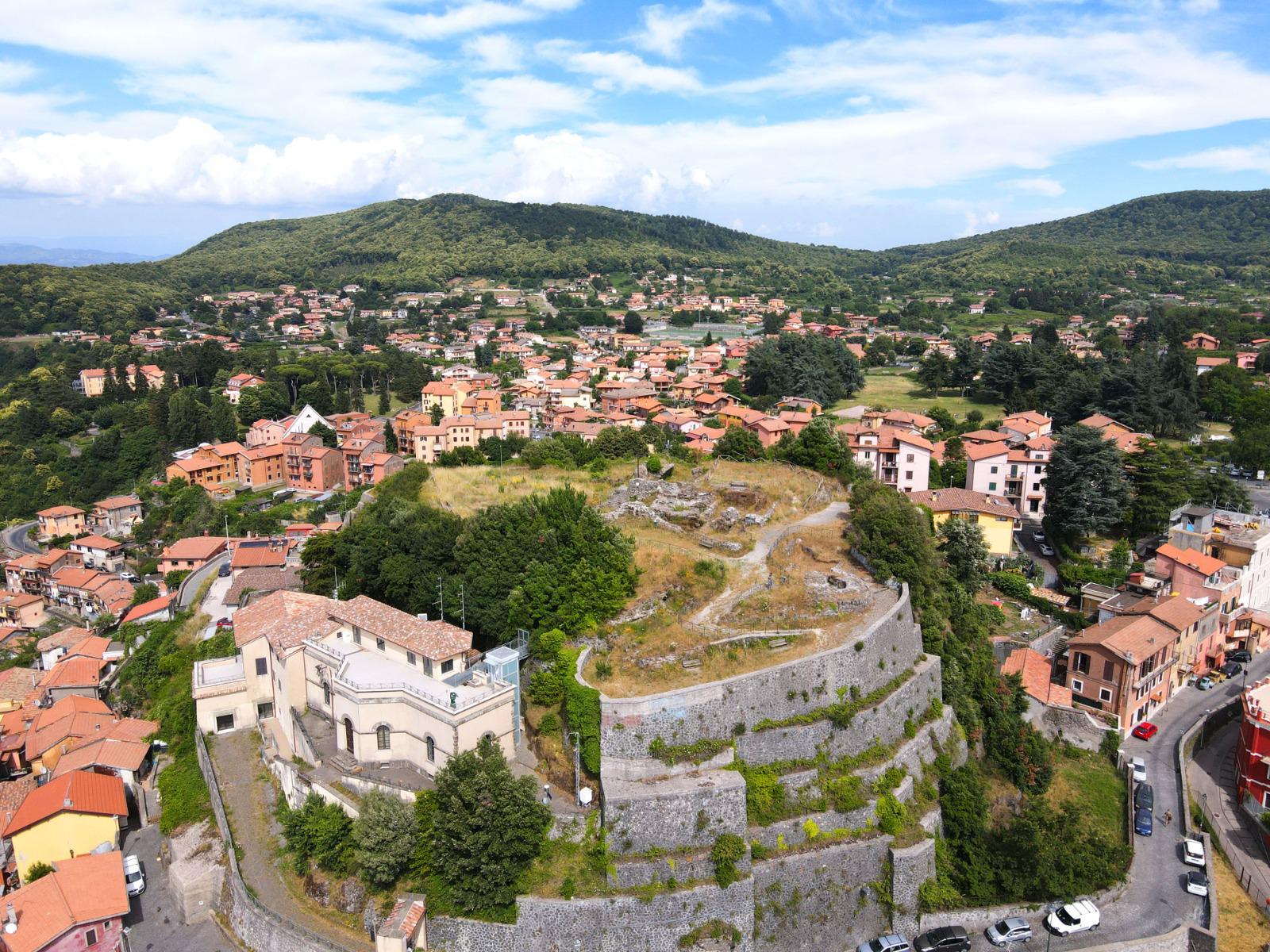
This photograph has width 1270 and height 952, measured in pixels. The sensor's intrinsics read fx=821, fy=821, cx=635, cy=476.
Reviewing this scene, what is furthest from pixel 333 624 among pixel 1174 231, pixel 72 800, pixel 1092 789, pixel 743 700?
pixel 1174 231

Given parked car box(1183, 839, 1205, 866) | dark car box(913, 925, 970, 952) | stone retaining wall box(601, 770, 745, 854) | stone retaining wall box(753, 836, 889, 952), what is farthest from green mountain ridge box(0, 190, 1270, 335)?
parked car box(1183, 839, 1205, 866)

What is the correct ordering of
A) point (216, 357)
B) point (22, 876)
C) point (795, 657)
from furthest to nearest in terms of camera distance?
1. point (216, 357)
2. point (22, 876)
3. point (795, 657)

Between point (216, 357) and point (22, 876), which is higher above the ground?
point (216, 357)

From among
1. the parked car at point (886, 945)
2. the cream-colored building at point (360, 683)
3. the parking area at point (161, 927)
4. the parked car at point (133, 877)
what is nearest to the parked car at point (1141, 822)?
the parked car at point (886, 945)

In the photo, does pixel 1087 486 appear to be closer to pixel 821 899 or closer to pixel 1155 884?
pixel 1155 884

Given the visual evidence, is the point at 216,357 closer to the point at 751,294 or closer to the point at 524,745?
the point at 524,745

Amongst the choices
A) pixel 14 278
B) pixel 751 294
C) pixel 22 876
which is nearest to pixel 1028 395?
pixel 22 876
